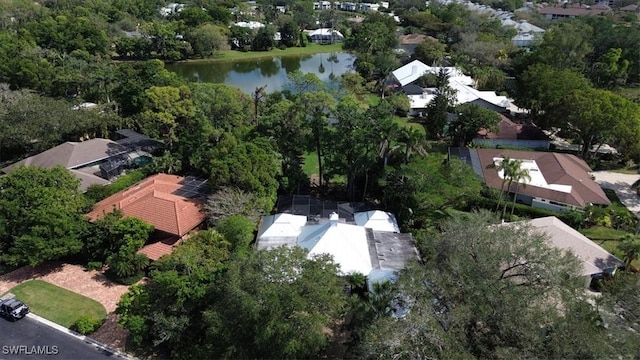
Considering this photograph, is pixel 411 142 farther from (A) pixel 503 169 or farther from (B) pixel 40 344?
(B) pixel 40 344

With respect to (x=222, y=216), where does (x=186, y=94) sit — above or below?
above

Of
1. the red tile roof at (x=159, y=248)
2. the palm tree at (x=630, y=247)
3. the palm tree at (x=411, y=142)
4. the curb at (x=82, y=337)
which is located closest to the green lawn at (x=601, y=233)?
the palm tree at (x=630, y=247)

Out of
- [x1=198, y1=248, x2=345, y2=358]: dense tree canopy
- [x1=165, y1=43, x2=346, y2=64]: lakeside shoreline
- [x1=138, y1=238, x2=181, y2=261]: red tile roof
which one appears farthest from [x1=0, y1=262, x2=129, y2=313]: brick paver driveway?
[x1=165, y1=43, x2=346, y2=64]: lakeside shoreline

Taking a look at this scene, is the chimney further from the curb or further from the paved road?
the paved road

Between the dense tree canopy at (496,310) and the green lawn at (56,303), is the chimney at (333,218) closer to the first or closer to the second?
the dense tree canopy at (496,310)

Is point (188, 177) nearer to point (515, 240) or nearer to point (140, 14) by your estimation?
point (515, 240)

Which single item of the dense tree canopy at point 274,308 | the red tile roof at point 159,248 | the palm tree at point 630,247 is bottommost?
the red tile roof at point 159,248

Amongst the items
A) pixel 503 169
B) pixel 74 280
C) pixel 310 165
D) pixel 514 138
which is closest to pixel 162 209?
pixel 74 280

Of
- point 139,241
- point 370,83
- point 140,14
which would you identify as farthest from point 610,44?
point 140,14
